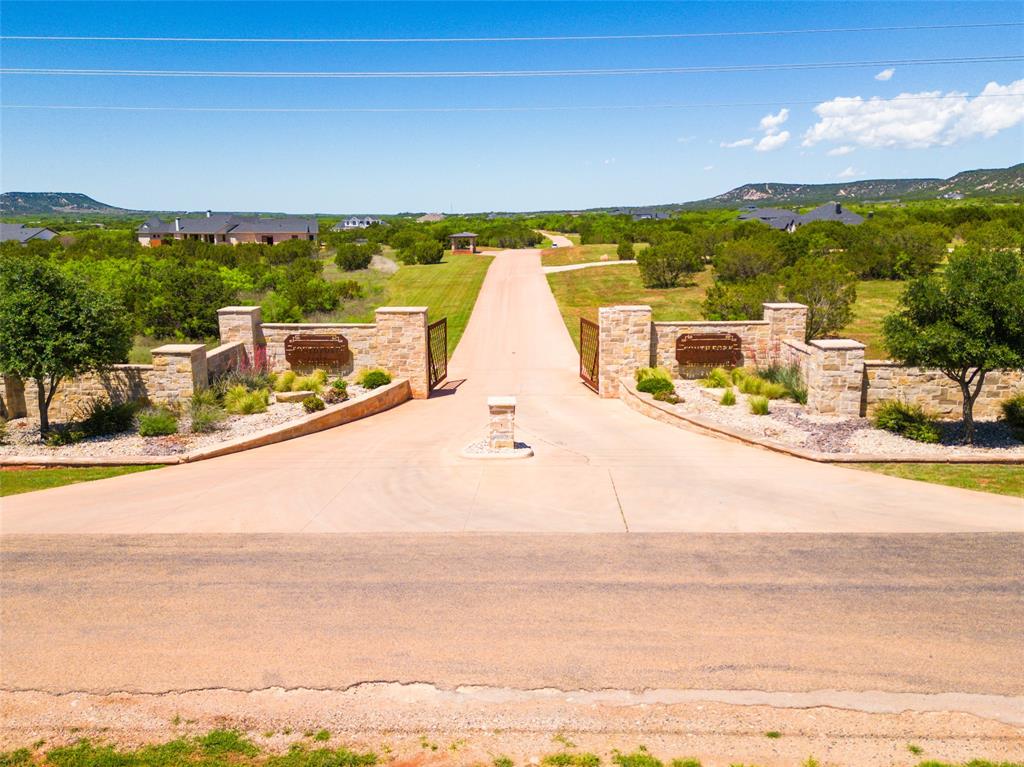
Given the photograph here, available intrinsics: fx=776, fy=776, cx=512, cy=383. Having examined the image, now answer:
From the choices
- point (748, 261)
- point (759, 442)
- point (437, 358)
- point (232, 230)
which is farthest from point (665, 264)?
point (232, 230)

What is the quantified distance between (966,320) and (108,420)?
1645cm

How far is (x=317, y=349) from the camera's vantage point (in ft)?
66.2

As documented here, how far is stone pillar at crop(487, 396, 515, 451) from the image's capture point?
533 inches

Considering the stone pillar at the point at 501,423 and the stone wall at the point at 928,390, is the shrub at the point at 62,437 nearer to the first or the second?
the stone pillar at the point at 501,423

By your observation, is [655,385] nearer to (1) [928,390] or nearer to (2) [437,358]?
(1) [928,390]

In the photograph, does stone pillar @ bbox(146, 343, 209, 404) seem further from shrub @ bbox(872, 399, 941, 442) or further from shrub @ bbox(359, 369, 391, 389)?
shrub @ bbox(872, 399, 941, 442)

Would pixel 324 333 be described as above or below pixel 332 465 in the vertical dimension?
above

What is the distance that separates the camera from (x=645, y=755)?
5602mm

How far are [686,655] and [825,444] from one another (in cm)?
837

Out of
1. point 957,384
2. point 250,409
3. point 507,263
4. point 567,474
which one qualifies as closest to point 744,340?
point 957,384

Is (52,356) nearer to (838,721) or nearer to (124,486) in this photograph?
(124,486)

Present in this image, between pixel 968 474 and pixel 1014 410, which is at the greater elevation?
pixel 1014 410

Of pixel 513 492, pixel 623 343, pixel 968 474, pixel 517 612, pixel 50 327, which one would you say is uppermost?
pixel 50 327

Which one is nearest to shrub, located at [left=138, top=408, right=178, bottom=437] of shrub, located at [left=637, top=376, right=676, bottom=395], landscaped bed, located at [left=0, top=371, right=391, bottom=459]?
landscaped bed, located at [left=0, top=371, right=391, bottom=459]
